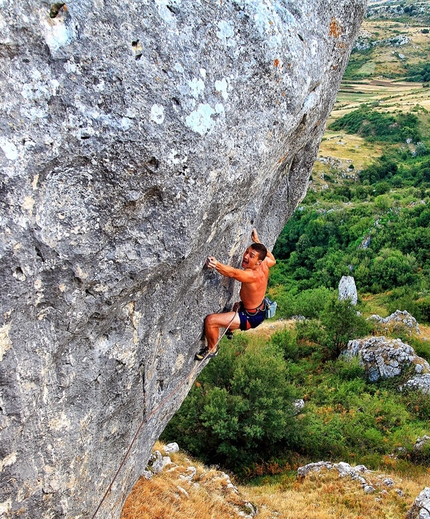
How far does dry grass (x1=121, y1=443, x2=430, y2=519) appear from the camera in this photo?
33.4ft

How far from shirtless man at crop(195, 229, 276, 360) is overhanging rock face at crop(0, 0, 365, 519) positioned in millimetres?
968

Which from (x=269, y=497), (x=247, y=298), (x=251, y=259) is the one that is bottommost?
(x=269, y=497)

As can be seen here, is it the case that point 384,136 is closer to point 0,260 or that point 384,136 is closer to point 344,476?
point 344,476

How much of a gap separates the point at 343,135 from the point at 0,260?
93215 mm

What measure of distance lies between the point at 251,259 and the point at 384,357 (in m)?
20.4

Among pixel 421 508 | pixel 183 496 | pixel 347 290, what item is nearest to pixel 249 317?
pixel 183 496

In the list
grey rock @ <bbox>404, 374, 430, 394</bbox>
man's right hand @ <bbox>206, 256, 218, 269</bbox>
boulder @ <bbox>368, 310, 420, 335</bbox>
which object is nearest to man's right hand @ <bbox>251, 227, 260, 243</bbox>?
man's right hand @ <bbox>206, 256, 218, 269</bbox>

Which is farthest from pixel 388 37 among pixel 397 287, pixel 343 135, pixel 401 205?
pixel 397 287

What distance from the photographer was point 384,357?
24.8 meters

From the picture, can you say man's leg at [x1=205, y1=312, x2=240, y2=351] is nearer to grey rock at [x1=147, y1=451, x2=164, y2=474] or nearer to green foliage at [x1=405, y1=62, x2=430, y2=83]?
grey rock at [x1=147, y1=451, x2=164, y2=474]

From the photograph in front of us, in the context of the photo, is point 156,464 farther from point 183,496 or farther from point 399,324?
point 399,324

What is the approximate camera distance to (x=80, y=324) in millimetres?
4773

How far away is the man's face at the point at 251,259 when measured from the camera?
714cm

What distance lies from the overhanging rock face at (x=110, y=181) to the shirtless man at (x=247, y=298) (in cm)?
97
